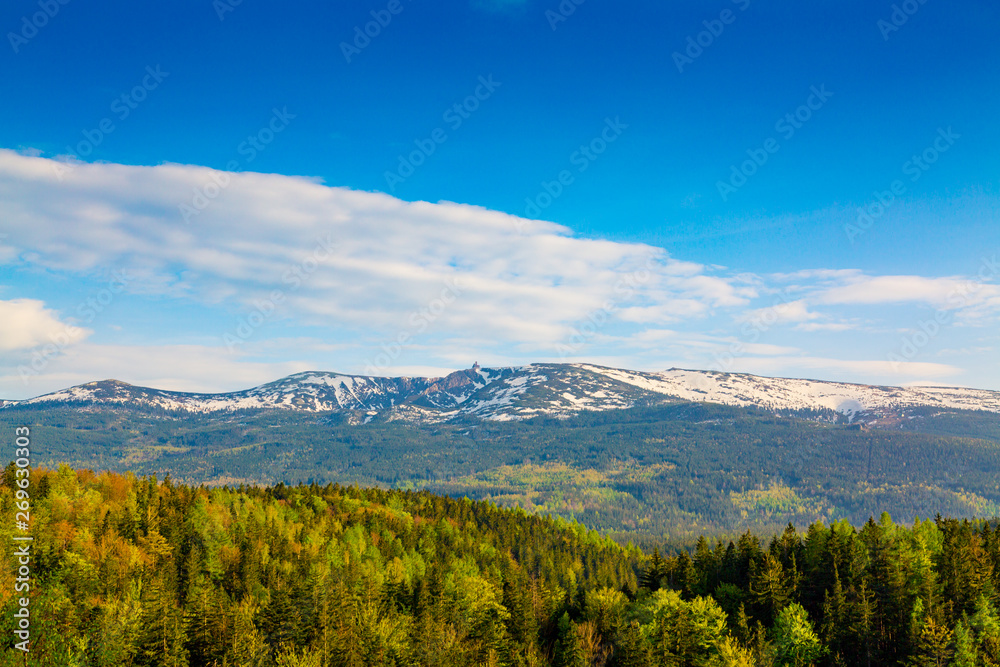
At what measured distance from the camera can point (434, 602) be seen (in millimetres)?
94875

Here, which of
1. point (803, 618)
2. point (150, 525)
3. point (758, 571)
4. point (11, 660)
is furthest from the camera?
point (150, 525)

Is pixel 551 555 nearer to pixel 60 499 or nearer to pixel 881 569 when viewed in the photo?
pixel 881 569

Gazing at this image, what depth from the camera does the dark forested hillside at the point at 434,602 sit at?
71.3m

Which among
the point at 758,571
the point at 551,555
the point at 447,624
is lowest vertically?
the point at 551,555

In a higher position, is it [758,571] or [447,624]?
[758,571]

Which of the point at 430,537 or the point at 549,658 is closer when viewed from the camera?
the point at 549,658

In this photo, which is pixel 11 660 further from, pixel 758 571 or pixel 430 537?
pixel 430 537

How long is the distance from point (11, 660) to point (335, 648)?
29897 mm

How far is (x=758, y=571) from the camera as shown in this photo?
94.3m

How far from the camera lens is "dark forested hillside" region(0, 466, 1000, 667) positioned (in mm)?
71312

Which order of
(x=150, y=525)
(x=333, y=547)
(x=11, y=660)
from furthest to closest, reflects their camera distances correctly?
1. (x=333, y=547)
2. (x=150, y=525)
3. (x=11, y=660)

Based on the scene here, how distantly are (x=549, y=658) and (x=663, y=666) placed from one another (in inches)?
743

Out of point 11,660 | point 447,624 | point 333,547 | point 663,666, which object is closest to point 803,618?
point 663,666

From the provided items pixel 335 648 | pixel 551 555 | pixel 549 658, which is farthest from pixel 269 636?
pixel 551 555
